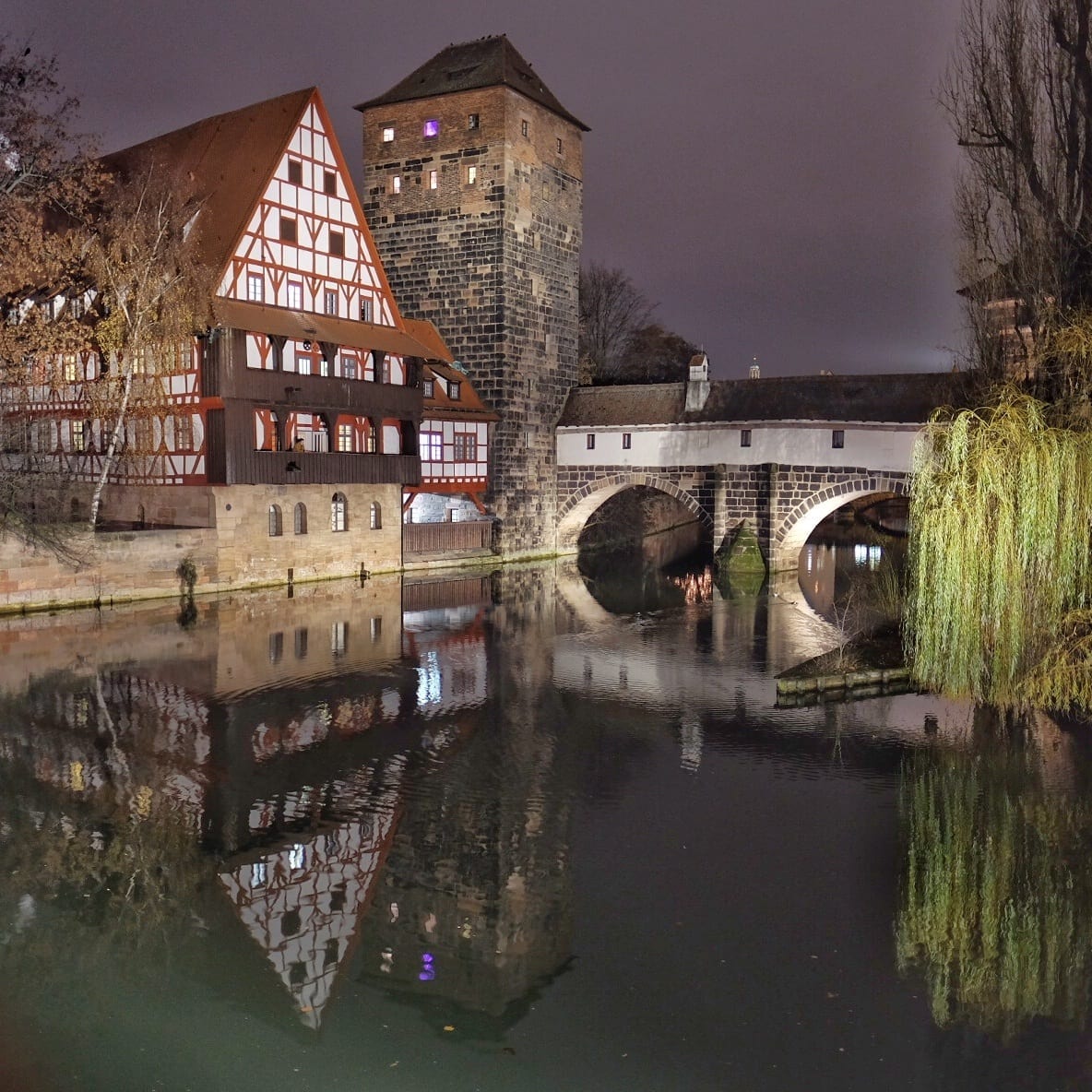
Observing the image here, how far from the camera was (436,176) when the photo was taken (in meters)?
29.1

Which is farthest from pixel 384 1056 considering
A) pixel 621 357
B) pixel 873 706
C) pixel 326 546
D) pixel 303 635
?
pixel 621 357

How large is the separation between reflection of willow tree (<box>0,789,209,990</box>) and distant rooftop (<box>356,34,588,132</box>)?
23.9 m

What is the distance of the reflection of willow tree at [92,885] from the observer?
6.38 meters

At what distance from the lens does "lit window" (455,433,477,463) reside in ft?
93.0

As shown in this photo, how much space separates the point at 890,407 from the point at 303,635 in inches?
632

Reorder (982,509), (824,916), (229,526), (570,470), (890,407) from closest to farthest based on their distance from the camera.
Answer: (824,916) → (982,509) → (229,526) → (890,407) → (570,470)

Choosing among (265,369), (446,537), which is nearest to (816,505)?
(446,537)

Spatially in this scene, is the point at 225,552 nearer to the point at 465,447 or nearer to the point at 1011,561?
the point at 465,447

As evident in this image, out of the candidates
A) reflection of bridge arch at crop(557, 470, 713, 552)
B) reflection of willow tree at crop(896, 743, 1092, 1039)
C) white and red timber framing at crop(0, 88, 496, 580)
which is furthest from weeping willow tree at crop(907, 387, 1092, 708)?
reflection of bridge arch at crop(557, 470, 713, 552)

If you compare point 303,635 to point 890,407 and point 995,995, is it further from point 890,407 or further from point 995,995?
point 890,407

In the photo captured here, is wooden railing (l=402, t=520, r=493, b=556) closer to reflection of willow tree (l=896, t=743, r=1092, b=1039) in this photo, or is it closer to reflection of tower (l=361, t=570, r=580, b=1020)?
reflection of tower (l=361, t=570, r=580, b=1020)

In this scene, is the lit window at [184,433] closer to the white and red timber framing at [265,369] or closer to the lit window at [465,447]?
the white and red timber framing at [265,369]

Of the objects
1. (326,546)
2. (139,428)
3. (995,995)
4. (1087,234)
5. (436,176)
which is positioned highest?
(436,176)

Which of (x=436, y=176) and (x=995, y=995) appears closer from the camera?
(x=995, y=995)
